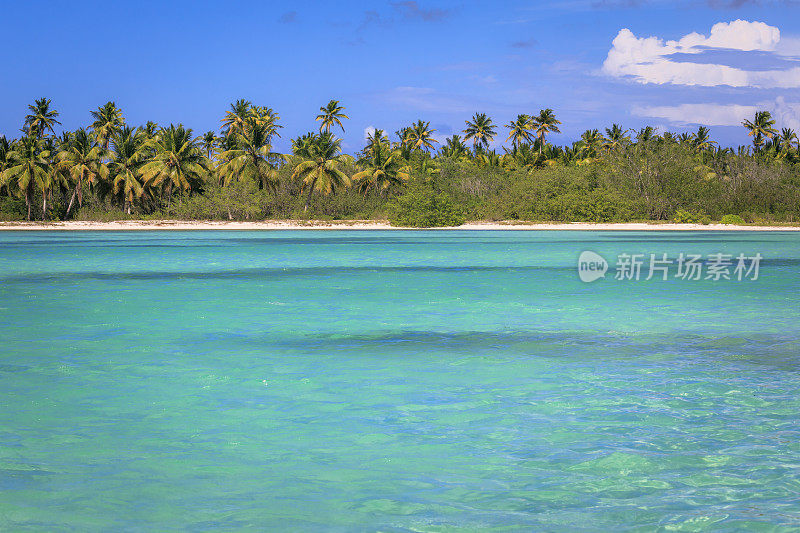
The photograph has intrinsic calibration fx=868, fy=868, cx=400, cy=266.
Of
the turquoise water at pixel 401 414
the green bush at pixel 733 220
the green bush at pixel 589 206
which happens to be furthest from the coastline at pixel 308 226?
the turquoise water at pixel 401 414

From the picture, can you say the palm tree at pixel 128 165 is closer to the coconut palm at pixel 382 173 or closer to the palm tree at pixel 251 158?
the palm tree at pixel 251 158

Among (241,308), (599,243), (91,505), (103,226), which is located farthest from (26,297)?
(103,226)

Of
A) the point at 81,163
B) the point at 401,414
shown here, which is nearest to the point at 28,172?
the point at 81,163

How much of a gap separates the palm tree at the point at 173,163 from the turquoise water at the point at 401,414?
48.9 metres

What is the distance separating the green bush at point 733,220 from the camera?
200ft

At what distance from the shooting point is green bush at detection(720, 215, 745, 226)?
61.0 metres

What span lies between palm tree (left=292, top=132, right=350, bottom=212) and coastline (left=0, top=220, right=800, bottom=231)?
120 inches

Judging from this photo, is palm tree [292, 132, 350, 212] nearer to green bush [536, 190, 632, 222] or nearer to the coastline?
the coastline

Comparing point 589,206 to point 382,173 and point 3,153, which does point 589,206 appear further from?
point 3,153

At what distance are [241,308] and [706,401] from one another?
972 cm

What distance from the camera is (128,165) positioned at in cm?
6625

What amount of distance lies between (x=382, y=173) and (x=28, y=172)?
26.3m

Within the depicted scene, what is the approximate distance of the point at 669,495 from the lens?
5391 mm

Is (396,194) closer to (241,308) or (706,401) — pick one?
(241,308)
